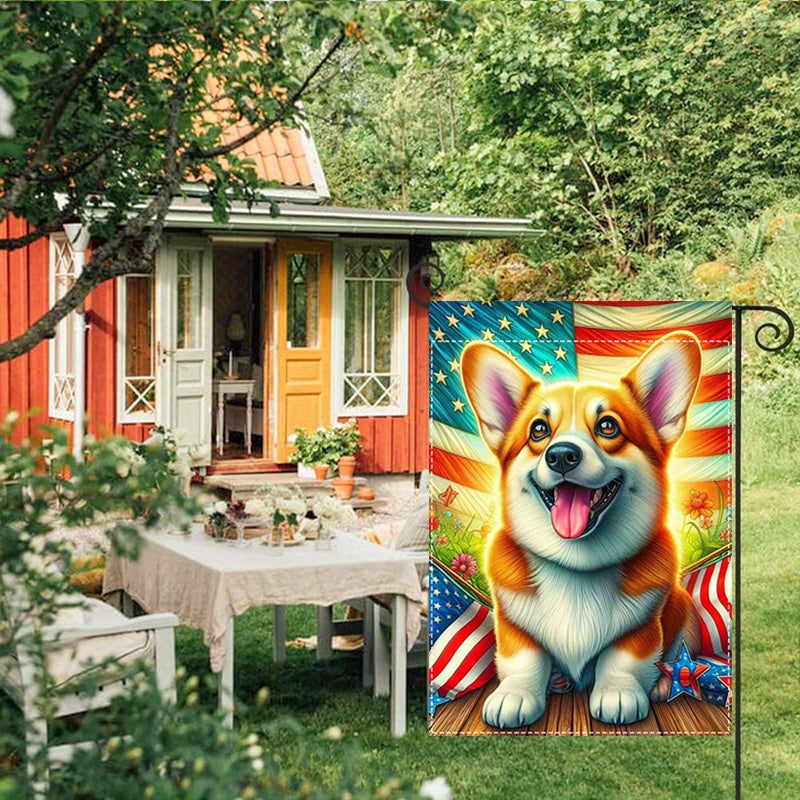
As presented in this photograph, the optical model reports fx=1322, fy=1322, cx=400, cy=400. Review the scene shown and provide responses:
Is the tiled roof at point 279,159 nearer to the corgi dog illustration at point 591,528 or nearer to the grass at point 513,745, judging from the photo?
the grass at point 513,745

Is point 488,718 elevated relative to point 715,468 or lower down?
lower down

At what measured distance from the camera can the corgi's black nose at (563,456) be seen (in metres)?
5.11

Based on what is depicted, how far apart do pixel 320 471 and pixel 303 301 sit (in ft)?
5.66

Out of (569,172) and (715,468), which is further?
(569,172)

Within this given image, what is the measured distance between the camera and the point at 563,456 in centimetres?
512

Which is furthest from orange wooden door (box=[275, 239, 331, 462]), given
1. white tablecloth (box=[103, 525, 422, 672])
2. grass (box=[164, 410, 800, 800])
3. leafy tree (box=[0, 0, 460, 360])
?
leafy tree (box=[0, 0, 460, 360])

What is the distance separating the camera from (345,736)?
6230 mm

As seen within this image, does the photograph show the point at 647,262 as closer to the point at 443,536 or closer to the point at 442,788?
the point at 443,536

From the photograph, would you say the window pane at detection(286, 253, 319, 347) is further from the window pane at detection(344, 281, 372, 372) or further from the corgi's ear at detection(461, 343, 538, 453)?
the corgi's ear at detection(461, 343, 538, 453)

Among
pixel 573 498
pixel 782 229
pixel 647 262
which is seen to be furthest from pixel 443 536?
pixel 647 262

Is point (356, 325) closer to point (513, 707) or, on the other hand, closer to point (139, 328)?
point (139, 328)

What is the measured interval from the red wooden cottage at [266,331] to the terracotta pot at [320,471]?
0.38 metres

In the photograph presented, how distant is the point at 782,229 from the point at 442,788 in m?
15.4

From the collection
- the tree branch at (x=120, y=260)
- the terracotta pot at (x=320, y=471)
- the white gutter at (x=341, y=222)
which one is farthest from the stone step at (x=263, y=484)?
the tree branch at (x=120, y=260)
